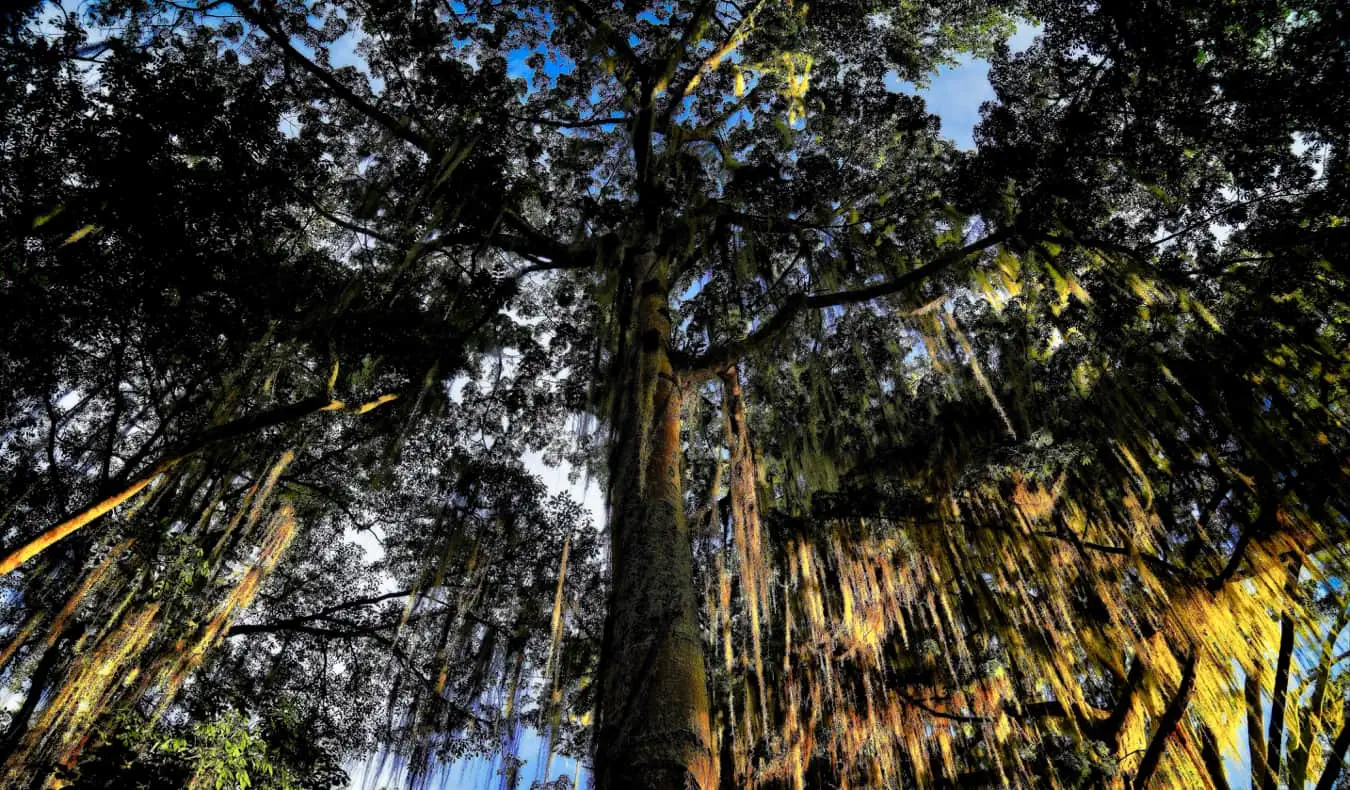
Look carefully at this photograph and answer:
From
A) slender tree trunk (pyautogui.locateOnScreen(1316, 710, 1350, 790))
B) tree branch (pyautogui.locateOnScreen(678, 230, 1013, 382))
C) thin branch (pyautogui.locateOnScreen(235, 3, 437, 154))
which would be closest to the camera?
tree branch (pyautogui.locateOnScreen(678, 230, 1013, 382))

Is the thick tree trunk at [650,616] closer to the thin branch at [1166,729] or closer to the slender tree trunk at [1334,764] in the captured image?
the thin branch at [1166,729]

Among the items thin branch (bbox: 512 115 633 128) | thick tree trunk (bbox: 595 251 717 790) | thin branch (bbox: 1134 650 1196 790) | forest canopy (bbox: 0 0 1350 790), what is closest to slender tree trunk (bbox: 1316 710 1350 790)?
forest canopy (bbox: 0 0 1350 790)

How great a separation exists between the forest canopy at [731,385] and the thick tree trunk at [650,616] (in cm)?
3

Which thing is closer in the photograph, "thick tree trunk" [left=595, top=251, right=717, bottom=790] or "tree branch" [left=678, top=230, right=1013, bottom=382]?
"thick tree trunk" [left=595, top=251, right=717, bottom=790]

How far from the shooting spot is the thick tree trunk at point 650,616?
80.5 inches

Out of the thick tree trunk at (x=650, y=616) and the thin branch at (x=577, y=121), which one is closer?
the thick tree trunk at (x=650, y=616)

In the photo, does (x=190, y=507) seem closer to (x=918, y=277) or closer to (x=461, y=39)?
(x=461, y=39)

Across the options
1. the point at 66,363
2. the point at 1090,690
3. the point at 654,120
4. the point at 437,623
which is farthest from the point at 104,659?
the point at 1090,690

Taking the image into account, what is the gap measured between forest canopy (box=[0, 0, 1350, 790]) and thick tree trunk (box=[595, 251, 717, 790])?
31mm

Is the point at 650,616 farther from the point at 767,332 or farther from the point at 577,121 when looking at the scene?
the point at 577,121

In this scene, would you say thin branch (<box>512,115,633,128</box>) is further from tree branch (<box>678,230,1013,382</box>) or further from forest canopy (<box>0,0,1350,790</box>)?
tree branch (<box>678,230,1013,382</box>)

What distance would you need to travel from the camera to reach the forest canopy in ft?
14.3

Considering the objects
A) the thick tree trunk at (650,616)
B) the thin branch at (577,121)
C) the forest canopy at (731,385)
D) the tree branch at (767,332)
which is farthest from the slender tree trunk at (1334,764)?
the thin branch at (577,121)

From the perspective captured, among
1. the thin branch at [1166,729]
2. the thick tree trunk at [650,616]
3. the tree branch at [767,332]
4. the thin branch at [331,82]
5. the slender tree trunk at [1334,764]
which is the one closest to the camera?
the thick tree trunk at [650,616]
